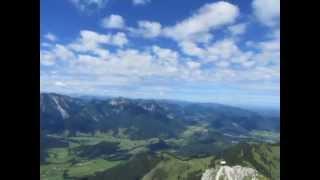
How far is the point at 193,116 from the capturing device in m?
3.35

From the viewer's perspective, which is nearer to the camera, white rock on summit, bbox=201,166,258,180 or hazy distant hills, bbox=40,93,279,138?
white rock on summit, bbox=201,166,258,180

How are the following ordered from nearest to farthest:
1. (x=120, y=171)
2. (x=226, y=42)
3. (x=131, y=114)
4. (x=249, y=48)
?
(x=120, y=171), (x=131, y=114), (x=249, y=48), (x=226, y=42)

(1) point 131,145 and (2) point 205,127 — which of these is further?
(1) point 131,145

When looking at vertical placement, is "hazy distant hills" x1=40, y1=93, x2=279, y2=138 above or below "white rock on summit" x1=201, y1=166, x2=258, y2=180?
above

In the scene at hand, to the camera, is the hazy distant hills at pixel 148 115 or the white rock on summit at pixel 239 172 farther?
the hazy distant hills at pixel 148 115

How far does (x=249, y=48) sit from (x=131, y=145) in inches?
123

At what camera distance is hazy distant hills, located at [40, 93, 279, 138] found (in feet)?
9.61

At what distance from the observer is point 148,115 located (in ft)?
13.1

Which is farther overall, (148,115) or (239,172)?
(148,115)

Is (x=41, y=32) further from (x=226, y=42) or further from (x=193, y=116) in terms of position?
(x=226, y=42)

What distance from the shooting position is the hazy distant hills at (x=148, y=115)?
9.61ft

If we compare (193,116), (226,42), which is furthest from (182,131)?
(226,42)

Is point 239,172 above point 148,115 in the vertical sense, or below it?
below

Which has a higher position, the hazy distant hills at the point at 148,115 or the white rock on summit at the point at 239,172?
the hazy distant hills at the point at 148,115
